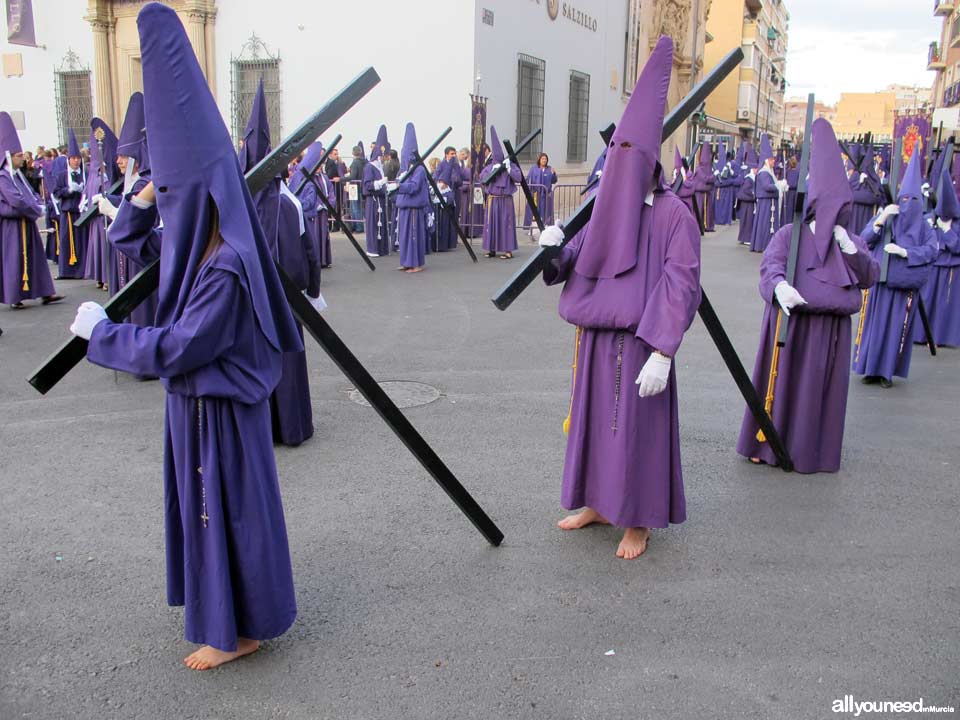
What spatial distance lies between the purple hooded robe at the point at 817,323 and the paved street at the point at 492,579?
244 millimetres

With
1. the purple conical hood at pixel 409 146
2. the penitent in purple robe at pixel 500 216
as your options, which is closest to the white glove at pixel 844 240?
the purple conical hood at pixel 409 146

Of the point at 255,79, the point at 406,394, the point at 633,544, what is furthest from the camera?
the point at 255,79

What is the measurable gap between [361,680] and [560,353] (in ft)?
18.2

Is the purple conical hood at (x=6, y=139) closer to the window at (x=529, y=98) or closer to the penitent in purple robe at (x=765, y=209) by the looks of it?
the penitent in purple robe at (x=765, y=209)

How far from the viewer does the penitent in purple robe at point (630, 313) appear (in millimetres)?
3844

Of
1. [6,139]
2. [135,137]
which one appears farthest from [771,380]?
[6,139]

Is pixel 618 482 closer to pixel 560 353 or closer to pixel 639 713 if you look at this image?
pixel 639 713

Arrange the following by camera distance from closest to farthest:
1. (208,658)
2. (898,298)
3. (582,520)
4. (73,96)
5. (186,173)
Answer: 1. (186,173)
2. (208,658)
3. (582,520)
4. (898,298)
5. (73,96)

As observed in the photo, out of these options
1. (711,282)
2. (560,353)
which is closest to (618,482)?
(560,353)

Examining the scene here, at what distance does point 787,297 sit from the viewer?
5.15 metres

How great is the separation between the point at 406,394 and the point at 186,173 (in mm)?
4280

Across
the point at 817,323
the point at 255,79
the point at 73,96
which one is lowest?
the point at 817,323

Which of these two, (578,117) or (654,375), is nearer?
(654,375)

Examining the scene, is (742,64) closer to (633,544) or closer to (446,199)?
(446,199)
